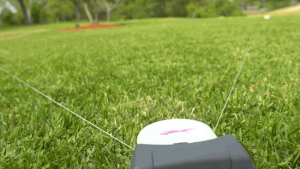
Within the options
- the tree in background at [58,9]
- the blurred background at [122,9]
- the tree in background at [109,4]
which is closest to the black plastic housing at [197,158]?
the tree in background at [109,4]

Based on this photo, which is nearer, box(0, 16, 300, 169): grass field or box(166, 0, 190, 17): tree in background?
box(0, 16, 300, 169): grass field

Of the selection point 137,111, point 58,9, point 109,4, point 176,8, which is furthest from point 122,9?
point 137,111

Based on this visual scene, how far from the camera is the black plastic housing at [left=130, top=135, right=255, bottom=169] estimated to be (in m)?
0.52

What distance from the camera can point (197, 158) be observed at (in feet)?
1.74

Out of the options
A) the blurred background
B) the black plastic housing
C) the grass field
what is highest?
the blurred background

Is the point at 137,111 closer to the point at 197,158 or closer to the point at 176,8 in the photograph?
the point at 197,158

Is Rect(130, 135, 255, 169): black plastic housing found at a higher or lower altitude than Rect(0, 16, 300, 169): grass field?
higher

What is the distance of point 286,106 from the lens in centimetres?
126

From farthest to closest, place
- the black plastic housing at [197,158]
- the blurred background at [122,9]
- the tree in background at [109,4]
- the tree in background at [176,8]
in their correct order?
the tree in background at [176,8] → the blurred background at [122,9] → the tree in background at [109,4] → the black plastic housing at [197,158]

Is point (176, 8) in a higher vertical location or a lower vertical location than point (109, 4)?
higher

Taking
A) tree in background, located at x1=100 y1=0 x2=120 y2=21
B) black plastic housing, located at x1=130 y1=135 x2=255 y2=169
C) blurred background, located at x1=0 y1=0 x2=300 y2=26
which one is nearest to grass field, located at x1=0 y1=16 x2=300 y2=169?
black plastic housing, located at x1=130 y1=135 x2=255 y2=169

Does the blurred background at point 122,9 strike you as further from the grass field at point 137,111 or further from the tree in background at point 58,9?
the grass field at point 137,111

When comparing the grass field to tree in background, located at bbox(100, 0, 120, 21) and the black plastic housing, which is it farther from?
tree in background, located at bbox(100, 0, 120, 21)

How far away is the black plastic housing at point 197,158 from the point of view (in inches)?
20.6
